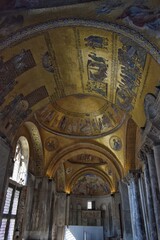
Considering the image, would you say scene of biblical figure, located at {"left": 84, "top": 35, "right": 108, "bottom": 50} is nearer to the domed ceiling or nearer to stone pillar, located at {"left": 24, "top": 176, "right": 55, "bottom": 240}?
the domed ceiling

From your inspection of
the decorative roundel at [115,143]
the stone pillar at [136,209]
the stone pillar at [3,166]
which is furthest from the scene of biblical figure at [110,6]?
the stone pillar at [136,209]

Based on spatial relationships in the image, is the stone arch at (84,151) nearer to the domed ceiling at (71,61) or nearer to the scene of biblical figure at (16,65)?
the domed ceiling at (71,61)

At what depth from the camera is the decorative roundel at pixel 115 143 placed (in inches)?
540

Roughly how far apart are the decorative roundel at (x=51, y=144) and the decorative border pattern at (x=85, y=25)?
9.67 meters

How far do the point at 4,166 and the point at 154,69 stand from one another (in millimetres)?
6305

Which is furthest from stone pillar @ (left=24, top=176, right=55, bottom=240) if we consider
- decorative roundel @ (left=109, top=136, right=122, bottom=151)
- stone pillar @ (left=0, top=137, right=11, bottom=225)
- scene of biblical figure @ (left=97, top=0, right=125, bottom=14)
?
scene of biblical figure @ (left=97, top=0, right=125, bottom=14)

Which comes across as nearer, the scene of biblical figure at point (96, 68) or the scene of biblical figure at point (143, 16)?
the scene of biblical figure at point (143, 16)

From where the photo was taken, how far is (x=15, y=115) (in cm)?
815

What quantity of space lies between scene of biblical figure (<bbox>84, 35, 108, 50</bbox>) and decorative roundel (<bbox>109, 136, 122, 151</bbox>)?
818 centimetres

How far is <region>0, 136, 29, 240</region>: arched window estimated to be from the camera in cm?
959

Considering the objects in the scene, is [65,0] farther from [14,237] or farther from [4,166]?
[14,237]

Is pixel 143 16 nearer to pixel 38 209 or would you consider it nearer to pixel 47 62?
pixel 47 62

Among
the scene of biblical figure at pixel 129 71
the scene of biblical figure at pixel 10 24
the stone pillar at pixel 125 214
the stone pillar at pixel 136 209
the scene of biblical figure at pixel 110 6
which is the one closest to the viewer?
the scene of biblical figure at pixel 110 6

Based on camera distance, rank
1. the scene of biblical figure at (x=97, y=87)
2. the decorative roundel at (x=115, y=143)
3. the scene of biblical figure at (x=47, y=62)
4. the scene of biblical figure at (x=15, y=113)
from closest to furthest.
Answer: the scene of biblical figure at (x=47, y=62), the scene of biblical figure at (x=15, y=113), the scene of biblical figure at (x=97, y=87), the decorative roundel at (x=115, y=143)
